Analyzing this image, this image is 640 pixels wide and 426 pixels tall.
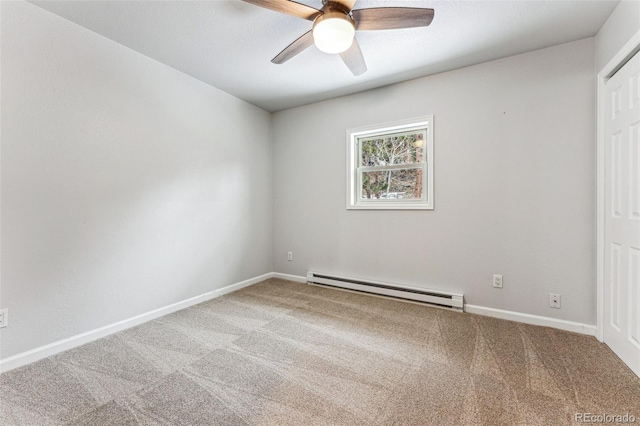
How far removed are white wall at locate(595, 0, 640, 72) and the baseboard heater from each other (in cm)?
231

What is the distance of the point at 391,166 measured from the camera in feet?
10.9

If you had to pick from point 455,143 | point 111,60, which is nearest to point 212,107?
point 111,60

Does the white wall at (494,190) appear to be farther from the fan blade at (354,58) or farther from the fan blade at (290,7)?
the fan blade at (290,7)

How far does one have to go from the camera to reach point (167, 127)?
274 centimetres

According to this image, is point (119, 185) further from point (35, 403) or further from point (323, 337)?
point (323, 337)

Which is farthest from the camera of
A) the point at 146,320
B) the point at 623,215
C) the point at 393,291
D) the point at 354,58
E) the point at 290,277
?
the point at 290,277

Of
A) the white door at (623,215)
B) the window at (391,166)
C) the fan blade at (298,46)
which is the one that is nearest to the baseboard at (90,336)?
the window at (391,166)

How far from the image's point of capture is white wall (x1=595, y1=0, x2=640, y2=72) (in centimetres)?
171

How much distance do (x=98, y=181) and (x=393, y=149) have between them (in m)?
3.01

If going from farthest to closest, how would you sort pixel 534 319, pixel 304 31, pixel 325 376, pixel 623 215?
pixel 534 319 < pixel 304 31 < pixel 623 215 < pixel 325 376

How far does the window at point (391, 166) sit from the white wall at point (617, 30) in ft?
4.35

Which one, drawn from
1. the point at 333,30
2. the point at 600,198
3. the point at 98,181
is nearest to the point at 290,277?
the point at 98,181

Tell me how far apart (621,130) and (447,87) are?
1.44m

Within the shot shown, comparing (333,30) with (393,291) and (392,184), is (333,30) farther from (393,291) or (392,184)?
(393,291)
